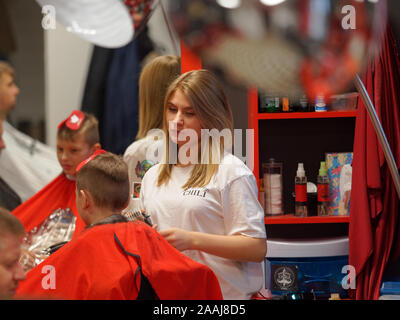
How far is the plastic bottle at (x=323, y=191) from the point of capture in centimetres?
218

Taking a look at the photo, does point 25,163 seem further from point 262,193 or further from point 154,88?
point 262,193

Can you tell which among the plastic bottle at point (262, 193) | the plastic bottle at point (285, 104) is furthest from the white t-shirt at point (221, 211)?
the plastic bottle at point (285, 104)

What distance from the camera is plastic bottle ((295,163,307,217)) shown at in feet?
7.16

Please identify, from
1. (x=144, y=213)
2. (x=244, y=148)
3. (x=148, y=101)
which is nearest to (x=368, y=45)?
(x=244, y=148)

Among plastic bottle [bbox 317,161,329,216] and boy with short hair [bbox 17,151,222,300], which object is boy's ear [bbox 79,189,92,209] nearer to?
boy with short hair [bbox 17,151,222,300]

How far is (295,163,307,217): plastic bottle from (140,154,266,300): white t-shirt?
0.26m

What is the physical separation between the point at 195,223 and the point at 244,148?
340 millimetres

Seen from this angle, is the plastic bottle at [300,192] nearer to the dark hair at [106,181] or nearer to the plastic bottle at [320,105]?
the plastic bottle at [320,105]

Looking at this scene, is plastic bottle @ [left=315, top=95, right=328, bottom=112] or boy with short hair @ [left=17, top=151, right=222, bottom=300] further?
plastic bottle @ [left=315, top=95, right=328, bottom=112]

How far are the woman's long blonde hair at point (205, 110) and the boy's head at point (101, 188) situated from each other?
15 centimetres

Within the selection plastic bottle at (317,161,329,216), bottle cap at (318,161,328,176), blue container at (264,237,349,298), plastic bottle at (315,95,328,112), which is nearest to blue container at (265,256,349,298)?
blue container at (264,237,349,298)

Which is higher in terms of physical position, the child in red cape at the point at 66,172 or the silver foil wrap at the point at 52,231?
the child in red cape at the point at 66,172

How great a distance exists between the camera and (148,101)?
2.16 meters
